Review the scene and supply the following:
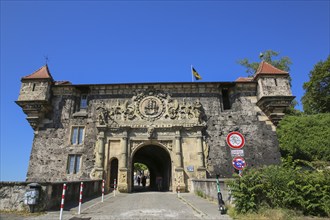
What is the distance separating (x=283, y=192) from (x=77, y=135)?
646 inches

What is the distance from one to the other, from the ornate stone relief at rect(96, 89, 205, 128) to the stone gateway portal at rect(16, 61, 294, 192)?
86 millimetres

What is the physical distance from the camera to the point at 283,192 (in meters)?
7.15

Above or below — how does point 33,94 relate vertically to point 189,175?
above

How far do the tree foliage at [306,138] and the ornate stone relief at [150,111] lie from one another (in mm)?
8510

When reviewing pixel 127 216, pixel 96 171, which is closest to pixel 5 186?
pixel 127 216

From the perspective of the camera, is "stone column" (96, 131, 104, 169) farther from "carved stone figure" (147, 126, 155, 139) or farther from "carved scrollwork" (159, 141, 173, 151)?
"carved scrollwork" (159, 141, 173, 151)

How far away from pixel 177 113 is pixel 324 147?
1259 cm

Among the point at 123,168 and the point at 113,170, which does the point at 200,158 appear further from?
the point at 113,170

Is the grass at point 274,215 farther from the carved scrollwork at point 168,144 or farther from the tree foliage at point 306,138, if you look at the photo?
the tree foliage at point 306,138

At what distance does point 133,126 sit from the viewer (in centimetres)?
1892

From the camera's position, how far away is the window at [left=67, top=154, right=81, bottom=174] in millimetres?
18078

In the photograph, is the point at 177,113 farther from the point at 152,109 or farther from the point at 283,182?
the point at 283,182

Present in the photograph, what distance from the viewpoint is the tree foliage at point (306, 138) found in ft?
61.6

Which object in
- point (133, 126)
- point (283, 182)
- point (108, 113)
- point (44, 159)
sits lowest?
point (283, 182)
